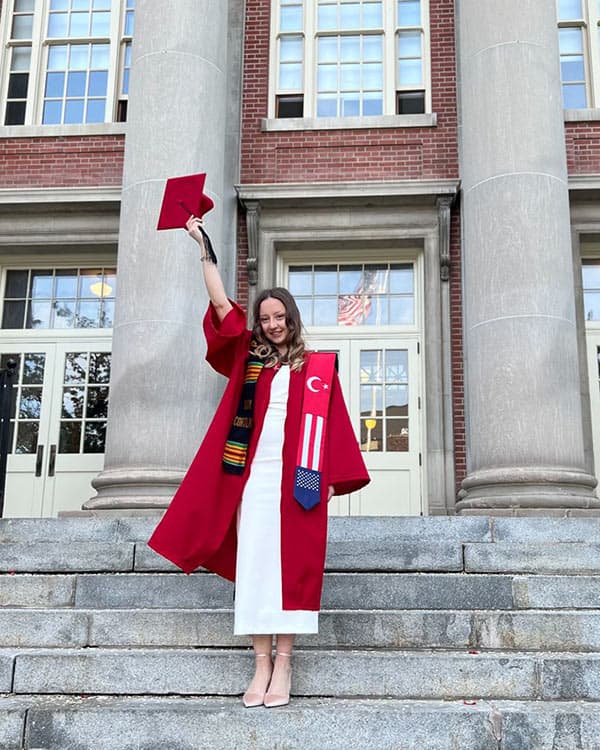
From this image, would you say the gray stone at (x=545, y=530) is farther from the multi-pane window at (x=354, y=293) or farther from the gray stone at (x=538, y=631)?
the multi-pane window at (x=354, y=293)

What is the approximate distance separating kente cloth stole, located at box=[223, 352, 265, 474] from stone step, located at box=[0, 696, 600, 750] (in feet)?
3.57

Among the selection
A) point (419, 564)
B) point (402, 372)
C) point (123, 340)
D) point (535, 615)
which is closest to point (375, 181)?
point (402, 372)

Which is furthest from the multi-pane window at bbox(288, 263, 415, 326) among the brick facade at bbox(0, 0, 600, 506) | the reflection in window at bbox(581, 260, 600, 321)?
the reflection in window at bbox(581, 260, 600, 321)

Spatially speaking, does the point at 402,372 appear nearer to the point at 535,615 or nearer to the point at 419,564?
the point at 419,564

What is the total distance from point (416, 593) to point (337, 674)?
989 mm

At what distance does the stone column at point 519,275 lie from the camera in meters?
7.36

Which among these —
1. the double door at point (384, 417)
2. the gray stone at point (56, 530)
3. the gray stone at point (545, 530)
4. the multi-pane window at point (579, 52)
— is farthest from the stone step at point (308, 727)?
the multi-pane window at point (579, 52)

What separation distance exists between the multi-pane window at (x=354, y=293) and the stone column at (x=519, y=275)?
256cm

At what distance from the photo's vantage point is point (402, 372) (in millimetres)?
10617

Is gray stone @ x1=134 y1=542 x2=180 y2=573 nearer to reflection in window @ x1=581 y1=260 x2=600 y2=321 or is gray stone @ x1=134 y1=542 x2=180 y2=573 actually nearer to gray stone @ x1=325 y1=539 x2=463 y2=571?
gray stone @ x1=325 y1=539 x2=463 y2=571

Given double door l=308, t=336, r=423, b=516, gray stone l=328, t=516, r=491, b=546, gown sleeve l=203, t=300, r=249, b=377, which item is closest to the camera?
gown sleeve l=203, t=300, r=249, b=377

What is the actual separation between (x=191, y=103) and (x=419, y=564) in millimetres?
5338

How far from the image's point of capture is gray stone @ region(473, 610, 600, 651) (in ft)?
14.3

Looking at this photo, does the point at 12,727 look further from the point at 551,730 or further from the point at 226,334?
the point at 551,730
